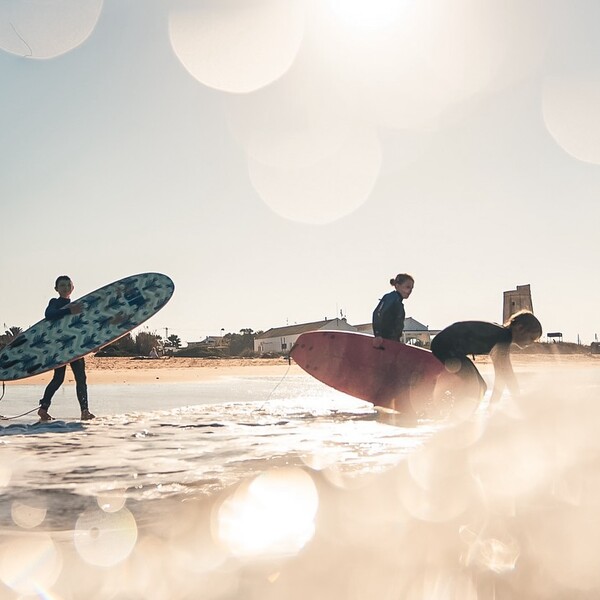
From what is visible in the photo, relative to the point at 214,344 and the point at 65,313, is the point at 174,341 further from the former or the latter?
the point at 65,313

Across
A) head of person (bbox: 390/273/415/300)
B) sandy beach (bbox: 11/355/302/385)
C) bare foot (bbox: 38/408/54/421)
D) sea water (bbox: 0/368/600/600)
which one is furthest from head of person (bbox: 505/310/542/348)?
sandy beach (bbox: 11/355/302/385)

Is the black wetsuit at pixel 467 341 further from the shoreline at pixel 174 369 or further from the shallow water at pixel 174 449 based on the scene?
the shoreline at pixel 174 369

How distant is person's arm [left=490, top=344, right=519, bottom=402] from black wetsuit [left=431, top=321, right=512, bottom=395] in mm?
75

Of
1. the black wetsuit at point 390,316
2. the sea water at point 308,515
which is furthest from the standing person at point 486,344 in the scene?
the black wetsuit at point 390,316

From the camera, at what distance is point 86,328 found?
902cm

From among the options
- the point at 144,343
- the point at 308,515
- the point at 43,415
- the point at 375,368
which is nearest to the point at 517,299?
the point at 144,343

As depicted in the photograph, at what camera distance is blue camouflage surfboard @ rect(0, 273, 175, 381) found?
8570 mm

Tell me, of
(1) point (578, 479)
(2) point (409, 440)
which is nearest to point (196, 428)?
(2) point (409, 440)

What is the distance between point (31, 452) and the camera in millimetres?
5312

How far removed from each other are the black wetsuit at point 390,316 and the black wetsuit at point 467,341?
3.76 ft

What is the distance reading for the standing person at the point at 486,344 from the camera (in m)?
6.30

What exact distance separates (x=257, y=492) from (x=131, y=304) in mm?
6781

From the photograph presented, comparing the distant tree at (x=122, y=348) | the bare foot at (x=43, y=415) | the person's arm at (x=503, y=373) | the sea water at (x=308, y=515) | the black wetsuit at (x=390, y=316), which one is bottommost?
the sea water at (x=308, y=515)

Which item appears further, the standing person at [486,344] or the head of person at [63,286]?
the head of person at [63,286]
